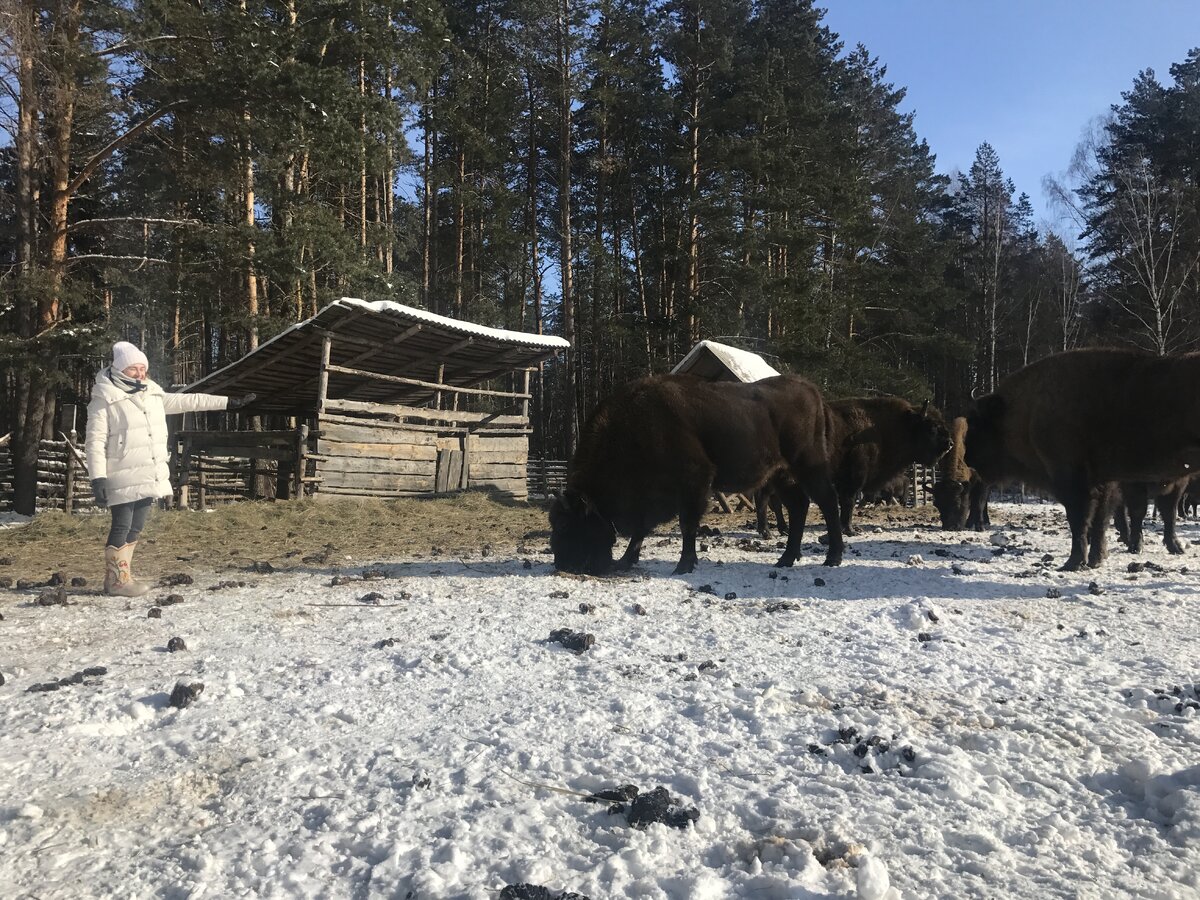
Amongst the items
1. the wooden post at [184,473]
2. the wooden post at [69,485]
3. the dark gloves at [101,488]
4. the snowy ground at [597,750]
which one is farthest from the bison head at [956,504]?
the wooden post at [69,485]

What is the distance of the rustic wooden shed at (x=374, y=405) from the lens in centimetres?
1469

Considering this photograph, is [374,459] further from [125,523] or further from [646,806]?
[646,806]

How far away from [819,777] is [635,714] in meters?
0.84

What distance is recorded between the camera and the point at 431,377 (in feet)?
65.4

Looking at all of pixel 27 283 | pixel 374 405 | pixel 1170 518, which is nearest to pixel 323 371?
pixel 374 405

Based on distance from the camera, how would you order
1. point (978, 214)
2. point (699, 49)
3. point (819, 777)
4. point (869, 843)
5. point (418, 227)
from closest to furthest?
point (869, 843)
point (819, 777)
point (699, 49)
point (418, 227)
point (978, 214)

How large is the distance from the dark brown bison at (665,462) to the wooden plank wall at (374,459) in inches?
367

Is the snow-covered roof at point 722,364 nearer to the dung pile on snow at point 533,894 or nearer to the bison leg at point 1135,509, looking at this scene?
the bison leg at point 1135,509

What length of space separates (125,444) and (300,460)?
9127 mm

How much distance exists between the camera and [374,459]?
52.2 ft

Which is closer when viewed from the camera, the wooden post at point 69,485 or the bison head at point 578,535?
the bison head at point 578,535

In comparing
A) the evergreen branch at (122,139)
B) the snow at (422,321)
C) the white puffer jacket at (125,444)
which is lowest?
the white puffer jacket at (125,444)

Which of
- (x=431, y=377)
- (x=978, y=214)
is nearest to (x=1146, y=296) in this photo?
(x=978, y=214)

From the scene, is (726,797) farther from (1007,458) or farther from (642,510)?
(1007,458)
